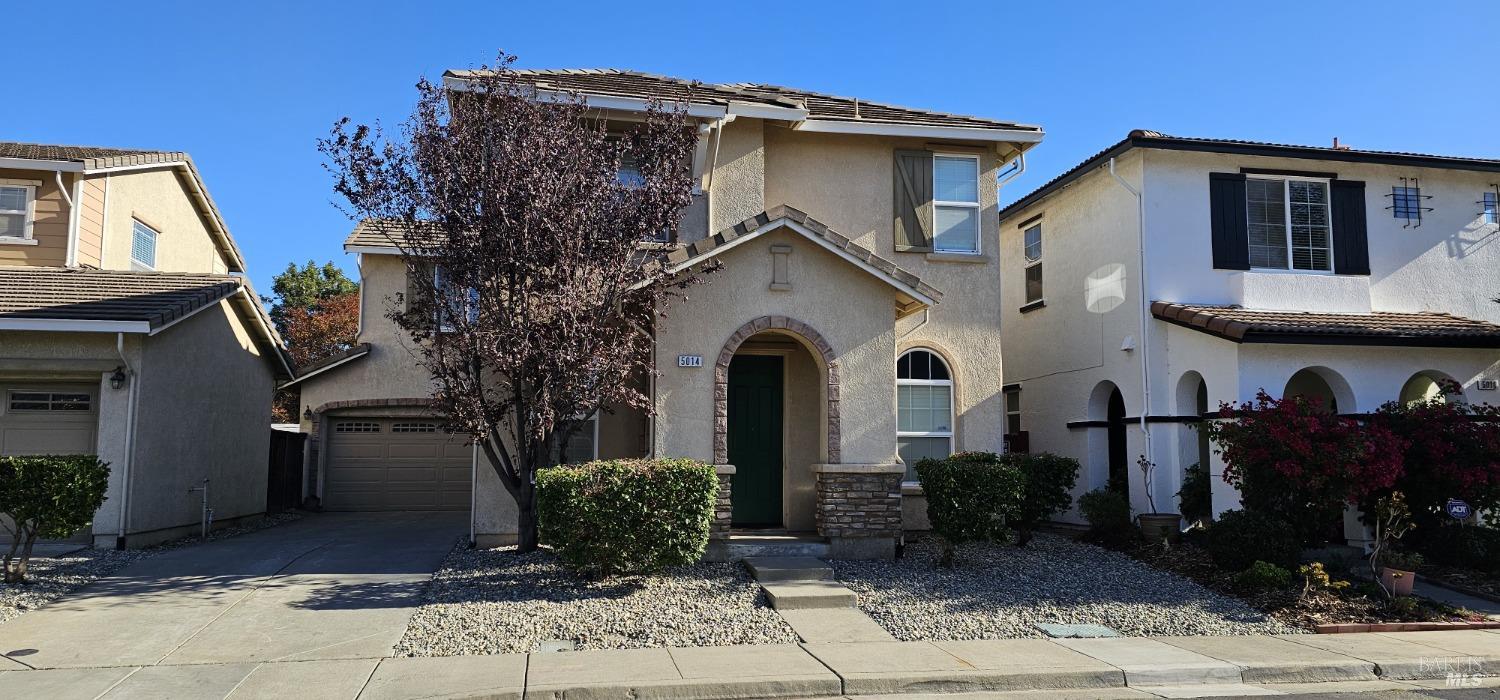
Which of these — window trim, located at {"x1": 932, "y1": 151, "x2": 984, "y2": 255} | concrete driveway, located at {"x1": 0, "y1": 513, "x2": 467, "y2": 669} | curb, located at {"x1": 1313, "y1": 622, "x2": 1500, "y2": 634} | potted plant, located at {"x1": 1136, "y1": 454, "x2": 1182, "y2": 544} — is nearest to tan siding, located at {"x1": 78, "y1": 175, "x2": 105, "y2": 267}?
concrete driveway, located at {"x1": 0, "y1": 513, "x2": 467, "y2": 669}

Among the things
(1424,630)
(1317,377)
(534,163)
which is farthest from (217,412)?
(1317,377)

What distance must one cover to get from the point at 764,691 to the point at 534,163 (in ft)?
19.1

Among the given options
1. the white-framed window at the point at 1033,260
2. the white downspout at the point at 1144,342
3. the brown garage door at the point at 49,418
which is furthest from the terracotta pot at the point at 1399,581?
the brown garage door at the point at 49,418

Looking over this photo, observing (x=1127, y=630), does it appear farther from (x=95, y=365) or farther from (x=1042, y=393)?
(x=95, y=365)

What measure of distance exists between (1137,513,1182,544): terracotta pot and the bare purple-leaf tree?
23.4 ft

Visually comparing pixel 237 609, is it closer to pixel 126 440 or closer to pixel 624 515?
pixel 624 515

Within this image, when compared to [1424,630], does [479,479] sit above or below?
above

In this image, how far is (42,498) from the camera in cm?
962

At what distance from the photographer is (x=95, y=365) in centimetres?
1252

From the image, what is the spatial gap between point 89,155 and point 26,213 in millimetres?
1380

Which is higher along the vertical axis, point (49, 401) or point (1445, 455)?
point (49, 401)

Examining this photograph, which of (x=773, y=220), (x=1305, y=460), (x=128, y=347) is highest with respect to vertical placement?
(x=773, y=220)

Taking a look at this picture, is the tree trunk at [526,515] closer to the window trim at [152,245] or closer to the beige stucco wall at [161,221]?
the beige stucco wall at [161,221]

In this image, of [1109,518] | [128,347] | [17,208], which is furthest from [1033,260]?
[17,208]
